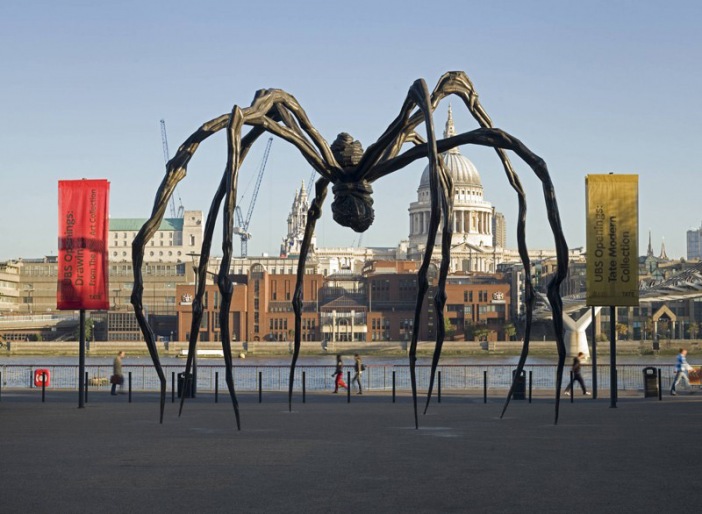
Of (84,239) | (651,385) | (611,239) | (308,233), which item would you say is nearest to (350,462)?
(308,233)

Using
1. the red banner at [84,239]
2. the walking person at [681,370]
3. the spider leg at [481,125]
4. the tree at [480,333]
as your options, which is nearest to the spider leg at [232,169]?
the spider leg at [481,125]

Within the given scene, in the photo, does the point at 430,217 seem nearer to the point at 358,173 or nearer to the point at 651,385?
the point at 358,173

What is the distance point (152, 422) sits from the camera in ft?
70.4

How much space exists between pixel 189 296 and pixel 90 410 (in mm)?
124862

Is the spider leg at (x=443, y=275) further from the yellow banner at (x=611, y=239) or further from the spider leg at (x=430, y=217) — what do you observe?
Result: the yellow banner at (x=611, y=239)

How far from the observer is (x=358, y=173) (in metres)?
17.7

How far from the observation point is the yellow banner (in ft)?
96.8

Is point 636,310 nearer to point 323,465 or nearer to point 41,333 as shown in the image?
point 41,333

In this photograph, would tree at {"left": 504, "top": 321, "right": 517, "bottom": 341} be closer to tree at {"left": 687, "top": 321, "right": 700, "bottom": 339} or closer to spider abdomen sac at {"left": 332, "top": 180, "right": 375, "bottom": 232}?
tree at {"left": 687, "top": 321, "right": 700, "bottom": 339}

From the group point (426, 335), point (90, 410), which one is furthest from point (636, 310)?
point (90, 410)

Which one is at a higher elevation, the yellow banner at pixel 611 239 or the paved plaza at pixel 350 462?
the yellow banner at pixel 611 239

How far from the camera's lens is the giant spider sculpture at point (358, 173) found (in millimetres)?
15125

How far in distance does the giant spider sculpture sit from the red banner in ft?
34.2

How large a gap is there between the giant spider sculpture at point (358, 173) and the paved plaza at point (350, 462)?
3.31 feet
